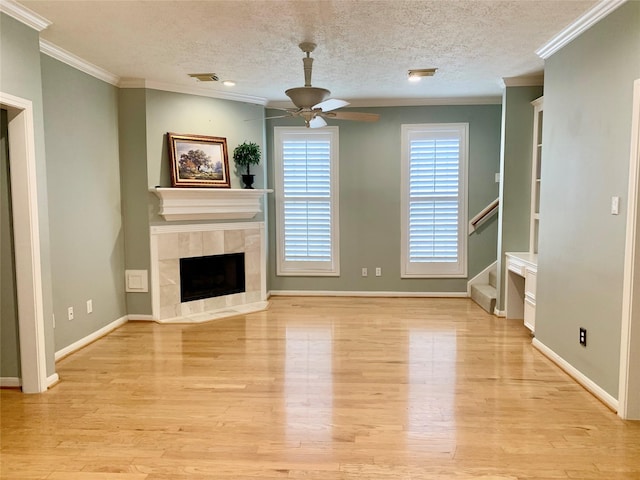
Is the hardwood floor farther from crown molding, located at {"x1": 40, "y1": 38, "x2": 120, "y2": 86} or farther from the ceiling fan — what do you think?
crown molding, located at {"x1": 40, "y1": 38, "x2": 120, "y2": 86}

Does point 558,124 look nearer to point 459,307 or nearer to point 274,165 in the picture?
point 459,307

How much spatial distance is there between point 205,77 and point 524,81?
3.59 m

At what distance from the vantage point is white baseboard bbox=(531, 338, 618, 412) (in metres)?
3.06

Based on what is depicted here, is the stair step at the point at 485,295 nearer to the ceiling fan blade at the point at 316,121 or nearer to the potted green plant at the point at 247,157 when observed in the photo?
the ceiling fan blade at the point at 316,121

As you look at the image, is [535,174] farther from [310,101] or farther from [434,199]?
[310,101]

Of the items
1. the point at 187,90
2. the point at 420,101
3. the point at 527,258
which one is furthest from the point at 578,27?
the point at 187,90

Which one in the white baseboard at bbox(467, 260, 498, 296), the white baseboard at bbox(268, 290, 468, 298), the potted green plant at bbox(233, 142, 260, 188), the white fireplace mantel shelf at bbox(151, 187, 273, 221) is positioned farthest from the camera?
the white baseboard at bbox(268, 290, 468, 298)

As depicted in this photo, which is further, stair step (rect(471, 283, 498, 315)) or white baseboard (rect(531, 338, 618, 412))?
stair step (rect(471, 283, 498, 315))

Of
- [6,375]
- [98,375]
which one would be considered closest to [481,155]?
[98,375]

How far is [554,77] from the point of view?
13.0 feet

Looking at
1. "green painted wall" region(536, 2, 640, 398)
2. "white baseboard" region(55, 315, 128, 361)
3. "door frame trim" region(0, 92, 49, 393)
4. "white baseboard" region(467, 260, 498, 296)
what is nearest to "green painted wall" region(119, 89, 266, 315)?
"white baseboard" region(55, 315, 128, 361)

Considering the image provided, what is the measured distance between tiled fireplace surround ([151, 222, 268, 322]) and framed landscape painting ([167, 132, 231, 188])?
0.54 meters

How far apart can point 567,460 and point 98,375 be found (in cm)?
342

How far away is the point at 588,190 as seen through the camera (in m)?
3.35
